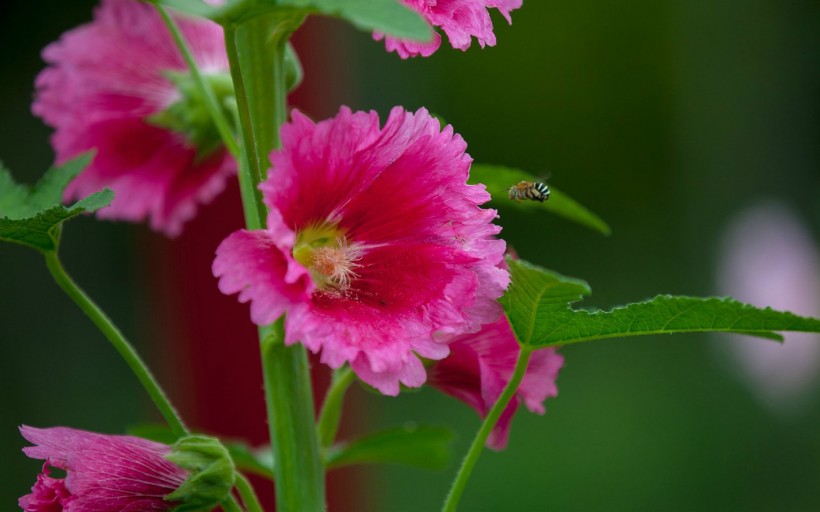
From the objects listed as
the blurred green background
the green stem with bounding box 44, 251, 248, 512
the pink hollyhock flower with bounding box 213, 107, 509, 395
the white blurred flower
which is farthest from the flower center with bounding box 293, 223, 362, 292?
the white blurred flower

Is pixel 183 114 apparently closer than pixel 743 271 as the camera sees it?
Yes

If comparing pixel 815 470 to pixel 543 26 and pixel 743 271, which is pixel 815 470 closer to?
pixel 743 271

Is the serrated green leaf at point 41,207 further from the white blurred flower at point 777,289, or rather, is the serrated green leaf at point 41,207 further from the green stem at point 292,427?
the white blurred flower at point 777,289

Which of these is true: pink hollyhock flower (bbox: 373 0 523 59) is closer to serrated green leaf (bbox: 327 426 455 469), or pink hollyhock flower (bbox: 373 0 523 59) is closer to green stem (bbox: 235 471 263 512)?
green stem (bbox: 235 471 263 512)

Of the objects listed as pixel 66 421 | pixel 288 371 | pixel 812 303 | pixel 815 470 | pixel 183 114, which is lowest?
pixel 66 421

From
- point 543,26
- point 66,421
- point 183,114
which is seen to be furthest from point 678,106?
point 183,114

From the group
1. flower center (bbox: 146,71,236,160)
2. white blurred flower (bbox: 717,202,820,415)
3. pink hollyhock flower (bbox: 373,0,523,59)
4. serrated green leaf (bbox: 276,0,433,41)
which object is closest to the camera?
A: serrated green leaf (bbox: 276,0,433,41)

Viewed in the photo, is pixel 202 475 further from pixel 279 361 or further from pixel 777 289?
pixel 777 289
